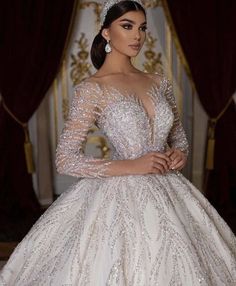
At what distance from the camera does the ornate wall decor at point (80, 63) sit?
224 inches

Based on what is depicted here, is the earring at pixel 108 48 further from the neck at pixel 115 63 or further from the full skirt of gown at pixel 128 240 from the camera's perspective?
the full skirt of gown at pixel 128 240

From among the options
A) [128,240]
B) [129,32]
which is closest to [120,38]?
[129,32]

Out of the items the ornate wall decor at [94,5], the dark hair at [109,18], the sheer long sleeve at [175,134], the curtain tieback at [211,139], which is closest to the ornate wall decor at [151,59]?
the ornate wall decor at [94,5]

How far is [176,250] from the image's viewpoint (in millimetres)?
2178

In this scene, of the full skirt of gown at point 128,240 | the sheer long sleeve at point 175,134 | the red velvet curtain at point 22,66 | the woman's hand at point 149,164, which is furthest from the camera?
the red velvet curtain at point 22,66

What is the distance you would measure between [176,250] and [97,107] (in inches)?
28.5

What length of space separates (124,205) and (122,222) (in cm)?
8

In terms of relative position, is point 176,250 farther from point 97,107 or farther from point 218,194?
point 218,194

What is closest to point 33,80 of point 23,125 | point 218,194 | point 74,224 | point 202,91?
point 23,125

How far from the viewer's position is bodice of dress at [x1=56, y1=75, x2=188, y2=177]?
240 centimetres

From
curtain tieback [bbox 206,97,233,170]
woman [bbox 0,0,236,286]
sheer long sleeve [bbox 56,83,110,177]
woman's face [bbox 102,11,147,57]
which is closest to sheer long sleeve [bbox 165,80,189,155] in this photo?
woman [bbox 0,0,236,286]

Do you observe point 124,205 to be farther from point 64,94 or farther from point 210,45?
point 64,94

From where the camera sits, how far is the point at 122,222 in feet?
7.36

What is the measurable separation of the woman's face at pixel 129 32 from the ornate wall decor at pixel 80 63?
128 inches
